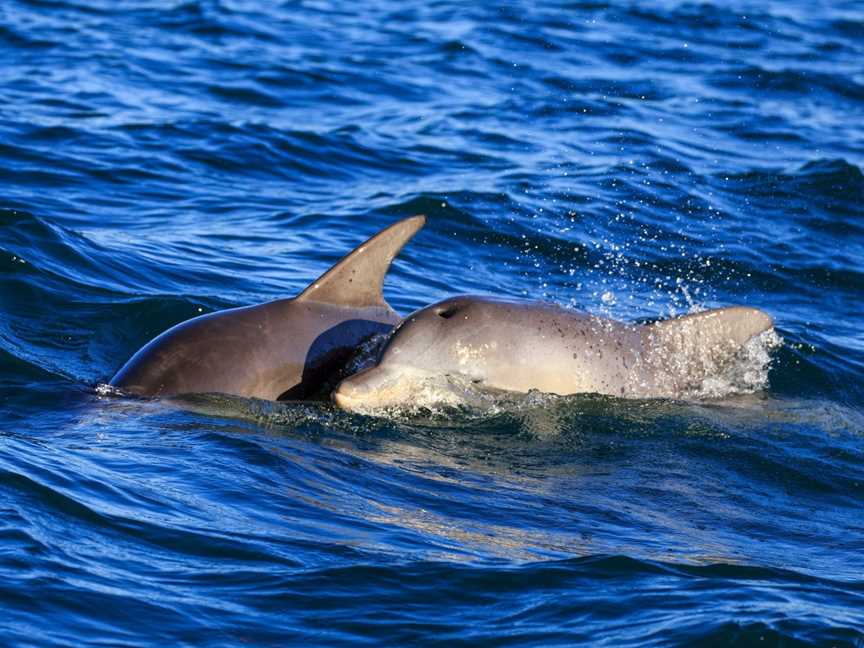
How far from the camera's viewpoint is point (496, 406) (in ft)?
31.9

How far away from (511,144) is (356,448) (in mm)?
11882

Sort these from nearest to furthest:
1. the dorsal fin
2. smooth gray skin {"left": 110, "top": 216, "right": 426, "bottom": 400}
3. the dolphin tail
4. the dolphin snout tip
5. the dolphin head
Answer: the dolphin snout tip < the dolphin head < smooth gray skin {"left": 110, "top": 216, "right": 426, "bottom": 400} < the dorsal fin < the dolphin tail

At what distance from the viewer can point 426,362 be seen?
30.8 ft

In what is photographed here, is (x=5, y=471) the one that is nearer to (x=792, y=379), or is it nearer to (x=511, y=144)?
(x=792, y=379)

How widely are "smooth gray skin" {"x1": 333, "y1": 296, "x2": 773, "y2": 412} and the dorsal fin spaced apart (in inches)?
29.9

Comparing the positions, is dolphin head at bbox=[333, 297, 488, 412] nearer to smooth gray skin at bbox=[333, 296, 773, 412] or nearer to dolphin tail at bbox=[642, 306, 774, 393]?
smooth gray skin at bbox=[333, 296, 773, 412]

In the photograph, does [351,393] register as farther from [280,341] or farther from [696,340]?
[696,340]

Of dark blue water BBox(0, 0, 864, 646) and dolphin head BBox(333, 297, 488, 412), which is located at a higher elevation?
dolphin head BBox(333, 297, 488, 412)

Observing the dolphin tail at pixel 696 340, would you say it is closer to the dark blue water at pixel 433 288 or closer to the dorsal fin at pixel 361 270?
the dark blue water at pixel 433 288

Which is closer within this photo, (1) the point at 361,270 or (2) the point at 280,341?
(2) the point at 280,341

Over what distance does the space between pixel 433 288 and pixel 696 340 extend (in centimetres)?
463

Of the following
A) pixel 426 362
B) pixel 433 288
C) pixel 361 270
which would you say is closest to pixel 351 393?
pixel 426 362

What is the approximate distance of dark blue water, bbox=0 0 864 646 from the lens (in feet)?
22.7

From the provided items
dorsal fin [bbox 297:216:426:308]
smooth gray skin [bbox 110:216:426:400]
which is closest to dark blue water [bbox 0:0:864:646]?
smooth gray skin [bbox 110:216:426:400]
